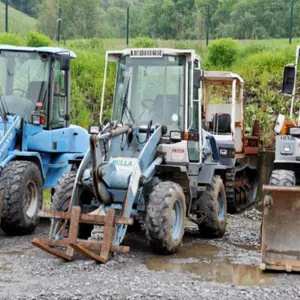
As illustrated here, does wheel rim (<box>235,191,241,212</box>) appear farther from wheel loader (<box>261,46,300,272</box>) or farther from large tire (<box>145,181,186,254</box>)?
wheel loader (<box>261,46,300,272</box>)

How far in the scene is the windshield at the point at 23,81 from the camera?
11570mm

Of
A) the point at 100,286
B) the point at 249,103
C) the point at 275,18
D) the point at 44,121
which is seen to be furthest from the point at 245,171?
the point at 275,18

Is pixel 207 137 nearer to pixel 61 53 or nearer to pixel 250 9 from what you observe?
pixel 61 53

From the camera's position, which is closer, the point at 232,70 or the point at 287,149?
the point at 287,149

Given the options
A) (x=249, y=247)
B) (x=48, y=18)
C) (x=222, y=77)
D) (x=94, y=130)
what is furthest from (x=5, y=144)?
(x=48, y=18)

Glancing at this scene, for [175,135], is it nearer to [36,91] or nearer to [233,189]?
[36,91]

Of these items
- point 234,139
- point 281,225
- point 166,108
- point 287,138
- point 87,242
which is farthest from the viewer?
point 234,139

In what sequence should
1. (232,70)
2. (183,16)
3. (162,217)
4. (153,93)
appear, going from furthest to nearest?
(183,16) → (232,70) → (153,93) → (162,217)

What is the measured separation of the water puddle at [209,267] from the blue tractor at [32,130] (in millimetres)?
2112

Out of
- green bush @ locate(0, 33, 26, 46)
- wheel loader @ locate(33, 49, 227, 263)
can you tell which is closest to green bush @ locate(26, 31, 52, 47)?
green bush @ locate(0, 33, 26, 46)

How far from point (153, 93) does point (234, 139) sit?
5338mm

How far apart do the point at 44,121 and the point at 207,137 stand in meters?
2.60

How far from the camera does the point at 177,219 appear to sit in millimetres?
9805

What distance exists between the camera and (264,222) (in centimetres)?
892
